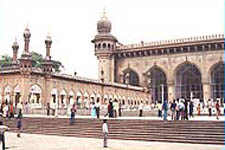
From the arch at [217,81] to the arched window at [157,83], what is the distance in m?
4.94

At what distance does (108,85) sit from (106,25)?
8.20 meters

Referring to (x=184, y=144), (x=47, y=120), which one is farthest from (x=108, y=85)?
(x=184, y=144)

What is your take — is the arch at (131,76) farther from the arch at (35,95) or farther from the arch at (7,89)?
the arch at (7,89)

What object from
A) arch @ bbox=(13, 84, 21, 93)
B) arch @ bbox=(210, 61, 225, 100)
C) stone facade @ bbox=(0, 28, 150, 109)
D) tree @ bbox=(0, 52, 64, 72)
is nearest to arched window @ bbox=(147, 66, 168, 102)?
arch @ bbox=(210, 61, 225, 100)

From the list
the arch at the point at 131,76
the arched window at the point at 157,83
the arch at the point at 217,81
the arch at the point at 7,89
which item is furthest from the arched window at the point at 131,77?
the arch at the point at 7,89

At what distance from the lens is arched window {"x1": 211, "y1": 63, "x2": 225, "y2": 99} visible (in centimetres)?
3203

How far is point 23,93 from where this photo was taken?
65.9 feet

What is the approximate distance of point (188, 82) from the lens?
110 feet

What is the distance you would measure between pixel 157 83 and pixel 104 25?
8679mm

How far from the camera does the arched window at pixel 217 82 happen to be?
32031 mm

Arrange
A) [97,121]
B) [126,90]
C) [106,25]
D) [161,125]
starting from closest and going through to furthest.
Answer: [161,125], [97,121], [126,90], [106,25]

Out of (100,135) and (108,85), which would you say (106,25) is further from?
(100,135)

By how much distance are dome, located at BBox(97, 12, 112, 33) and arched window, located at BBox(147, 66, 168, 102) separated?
21.7 feet

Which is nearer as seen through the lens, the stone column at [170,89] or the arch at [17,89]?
the arch at [17,89]
